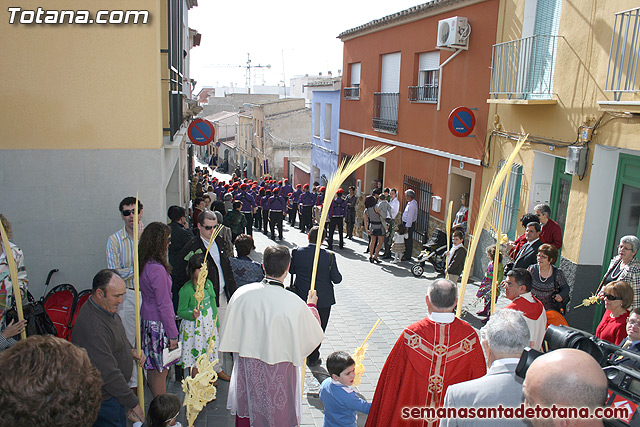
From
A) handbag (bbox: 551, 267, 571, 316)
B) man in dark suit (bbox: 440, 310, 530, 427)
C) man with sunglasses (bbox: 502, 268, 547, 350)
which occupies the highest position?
man in dark suit (bbox: 440, 310, 530, 427)

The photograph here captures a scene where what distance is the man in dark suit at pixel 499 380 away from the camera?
9.22ft

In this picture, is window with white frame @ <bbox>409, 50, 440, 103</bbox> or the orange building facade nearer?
the orange building facade

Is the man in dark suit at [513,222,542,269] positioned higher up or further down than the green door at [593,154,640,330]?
further down

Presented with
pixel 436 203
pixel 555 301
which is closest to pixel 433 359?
pixel 555 301

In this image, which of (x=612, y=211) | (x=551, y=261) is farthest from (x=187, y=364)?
(x=612, y=211)

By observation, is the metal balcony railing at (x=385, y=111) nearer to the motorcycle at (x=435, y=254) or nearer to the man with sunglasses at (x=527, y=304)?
the motorcycle at (x=435, y=254)

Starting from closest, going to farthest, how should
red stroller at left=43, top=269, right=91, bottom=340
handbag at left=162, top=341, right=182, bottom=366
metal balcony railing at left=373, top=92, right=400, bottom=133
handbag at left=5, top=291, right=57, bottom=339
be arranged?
handbag at left=5, top=291, right=57, bottom=339, handbag at left=162, top=341, right=182, bottom=366, red stroller at left=43, top=269, right=91, bottom=340, metal balcony railing at left=373, top=92, right=400, bottom=133

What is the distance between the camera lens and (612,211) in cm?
785

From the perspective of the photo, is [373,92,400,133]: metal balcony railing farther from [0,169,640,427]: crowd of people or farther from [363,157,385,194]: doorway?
[0,169,640,427]: crowd of people

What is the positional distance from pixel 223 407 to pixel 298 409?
1355mm

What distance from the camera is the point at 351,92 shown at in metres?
20.1

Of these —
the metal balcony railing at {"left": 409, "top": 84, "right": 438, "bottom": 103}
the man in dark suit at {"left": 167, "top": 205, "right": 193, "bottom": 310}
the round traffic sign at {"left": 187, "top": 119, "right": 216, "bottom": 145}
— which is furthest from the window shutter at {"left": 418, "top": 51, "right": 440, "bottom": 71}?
the man in dark suit at {"left": 167, "top": 205, "right": 193, "bottom": 310}

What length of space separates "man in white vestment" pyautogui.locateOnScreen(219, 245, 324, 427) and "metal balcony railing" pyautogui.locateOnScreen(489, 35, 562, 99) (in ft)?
23.1

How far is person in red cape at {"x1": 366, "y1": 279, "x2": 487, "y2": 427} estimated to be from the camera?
3.68 metres
